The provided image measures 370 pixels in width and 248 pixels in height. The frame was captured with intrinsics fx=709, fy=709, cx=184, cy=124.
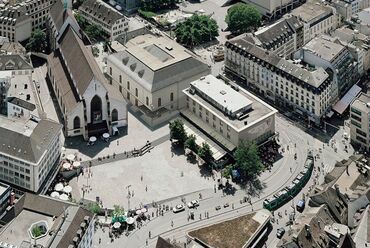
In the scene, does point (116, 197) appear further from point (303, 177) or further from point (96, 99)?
point (303, 177)

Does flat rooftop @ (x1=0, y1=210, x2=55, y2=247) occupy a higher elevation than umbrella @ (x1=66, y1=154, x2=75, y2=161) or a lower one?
higher

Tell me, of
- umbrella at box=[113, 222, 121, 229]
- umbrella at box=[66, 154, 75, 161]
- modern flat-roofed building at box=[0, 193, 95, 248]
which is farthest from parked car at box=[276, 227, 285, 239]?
umbrella at box=[66, 154, 75, 161]

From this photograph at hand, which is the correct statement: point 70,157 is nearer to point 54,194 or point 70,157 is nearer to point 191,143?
point 54,194

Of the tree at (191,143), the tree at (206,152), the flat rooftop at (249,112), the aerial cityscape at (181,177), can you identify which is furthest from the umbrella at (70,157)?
the flat rooftop at (249,112)

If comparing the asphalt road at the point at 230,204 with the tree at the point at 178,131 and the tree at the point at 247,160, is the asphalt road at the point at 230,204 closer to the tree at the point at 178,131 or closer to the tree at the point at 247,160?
the tree at the point at 247,160

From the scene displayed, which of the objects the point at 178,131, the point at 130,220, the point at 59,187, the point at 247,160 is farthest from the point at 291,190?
the point at 59,187

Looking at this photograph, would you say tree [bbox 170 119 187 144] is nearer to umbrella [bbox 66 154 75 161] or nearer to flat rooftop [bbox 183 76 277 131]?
flat rooftop [bbox 183 76 277 131]

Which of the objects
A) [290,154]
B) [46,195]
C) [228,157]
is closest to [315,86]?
[290,154]
